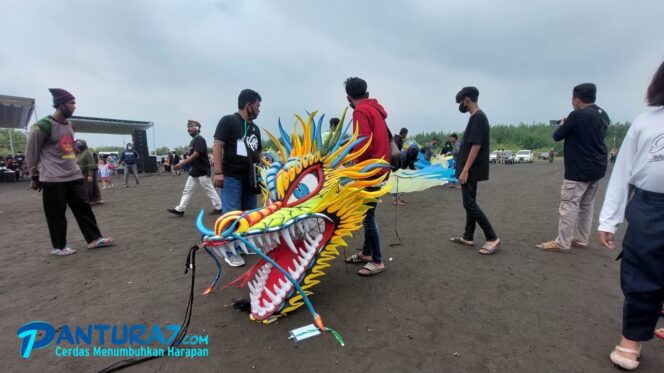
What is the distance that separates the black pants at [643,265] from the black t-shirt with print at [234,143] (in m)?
3.24

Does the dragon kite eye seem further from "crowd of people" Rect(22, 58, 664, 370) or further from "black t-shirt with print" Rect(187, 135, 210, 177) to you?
"black t-shirt with print" Rect(187, 135, 210, 177)

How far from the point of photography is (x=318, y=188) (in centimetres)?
268

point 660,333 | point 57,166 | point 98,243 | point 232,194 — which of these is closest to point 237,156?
point 232,194

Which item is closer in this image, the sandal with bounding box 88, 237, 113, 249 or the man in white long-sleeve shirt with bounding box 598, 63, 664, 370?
the man in white long-sleeve shirt with bounding box 598, 63, 664, 370

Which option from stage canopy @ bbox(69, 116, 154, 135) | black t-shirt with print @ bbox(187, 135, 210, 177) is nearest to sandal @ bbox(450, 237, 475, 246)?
black t-shirt with print @ bbox(187, 135, 210, 177)

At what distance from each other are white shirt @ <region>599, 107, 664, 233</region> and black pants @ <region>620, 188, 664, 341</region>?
0.05 meters

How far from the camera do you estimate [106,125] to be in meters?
23.3

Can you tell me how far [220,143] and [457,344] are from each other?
2.83 m

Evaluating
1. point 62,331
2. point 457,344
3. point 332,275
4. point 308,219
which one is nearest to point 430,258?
point 332,275

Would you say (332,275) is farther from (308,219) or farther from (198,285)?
(198,285)

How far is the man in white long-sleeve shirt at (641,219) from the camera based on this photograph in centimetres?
178

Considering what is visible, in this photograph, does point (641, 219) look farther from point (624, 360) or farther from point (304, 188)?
point (304, 188)

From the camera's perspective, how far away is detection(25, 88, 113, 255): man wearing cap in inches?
150

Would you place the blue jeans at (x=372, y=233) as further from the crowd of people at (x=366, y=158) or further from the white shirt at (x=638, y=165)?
the white shirt at (x=638, y=165)
